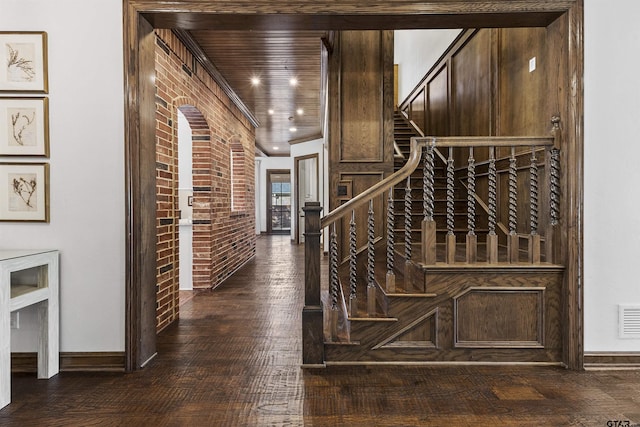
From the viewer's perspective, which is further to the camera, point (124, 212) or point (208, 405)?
point (124, 212)

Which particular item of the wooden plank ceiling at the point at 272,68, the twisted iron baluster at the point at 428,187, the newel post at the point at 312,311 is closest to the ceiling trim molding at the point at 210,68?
the wooden plank ceiling at the point at 272,68

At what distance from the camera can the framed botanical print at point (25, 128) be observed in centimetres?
253

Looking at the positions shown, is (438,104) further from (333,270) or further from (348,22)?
(333,270)

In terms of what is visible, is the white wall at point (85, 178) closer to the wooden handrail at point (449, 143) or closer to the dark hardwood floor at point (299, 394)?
the dark hardwood floor at point (299, 394)

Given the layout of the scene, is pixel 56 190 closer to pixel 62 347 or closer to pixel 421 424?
pixel 62 347

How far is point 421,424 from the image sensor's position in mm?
1904

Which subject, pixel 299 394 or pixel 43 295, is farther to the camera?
pixel 43 295

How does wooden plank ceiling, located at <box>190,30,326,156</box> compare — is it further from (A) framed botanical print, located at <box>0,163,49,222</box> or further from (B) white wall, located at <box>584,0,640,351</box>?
(B) white wall, located at <box>584,0,640,351</box>

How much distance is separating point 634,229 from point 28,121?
13.0 feet

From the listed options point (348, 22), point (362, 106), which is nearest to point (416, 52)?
point (362, 106)

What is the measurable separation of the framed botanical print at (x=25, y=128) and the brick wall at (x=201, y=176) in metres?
0.89

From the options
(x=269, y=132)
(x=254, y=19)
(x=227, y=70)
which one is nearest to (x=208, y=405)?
(x=254, y=19)

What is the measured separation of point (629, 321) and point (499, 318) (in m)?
0.81

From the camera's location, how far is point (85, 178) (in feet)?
8.39
